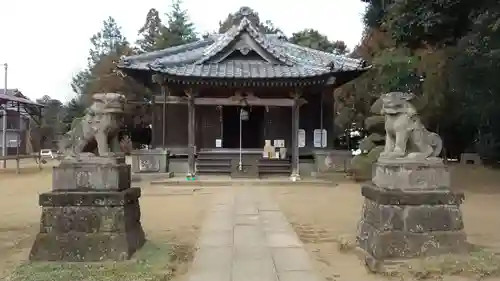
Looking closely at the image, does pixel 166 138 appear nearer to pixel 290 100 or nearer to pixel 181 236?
pixel 290 100

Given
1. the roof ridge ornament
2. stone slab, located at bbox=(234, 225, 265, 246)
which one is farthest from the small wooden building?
stone slab, located at bbox=(234, 225, 265, 246)

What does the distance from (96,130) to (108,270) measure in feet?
5.75

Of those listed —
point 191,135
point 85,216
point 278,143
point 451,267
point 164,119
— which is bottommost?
point 451,267

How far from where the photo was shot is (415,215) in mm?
5801

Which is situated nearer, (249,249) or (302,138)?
(249,249)

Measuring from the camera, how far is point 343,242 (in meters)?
7.06

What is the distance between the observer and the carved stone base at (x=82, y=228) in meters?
5.77

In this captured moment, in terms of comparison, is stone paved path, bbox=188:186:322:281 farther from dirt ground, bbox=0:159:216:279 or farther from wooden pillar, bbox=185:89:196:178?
wooden pillar, bbox=185:89:196:178

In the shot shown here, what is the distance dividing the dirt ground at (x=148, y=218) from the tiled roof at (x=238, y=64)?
4.84 metres

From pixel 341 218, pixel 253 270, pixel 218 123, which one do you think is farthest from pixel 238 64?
pixel 253 270

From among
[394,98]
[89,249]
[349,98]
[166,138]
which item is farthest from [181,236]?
[349,98]

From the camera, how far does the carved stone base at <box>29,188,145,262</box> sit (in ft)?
18.9

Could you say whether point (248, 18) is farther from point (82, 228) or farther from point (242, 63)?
point (82, 228)

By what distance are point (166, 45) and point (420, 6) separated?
27664mm
